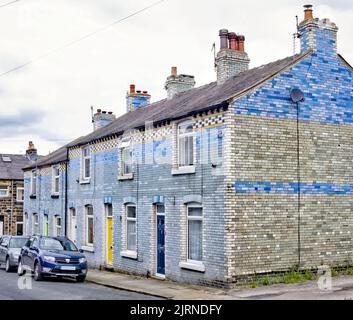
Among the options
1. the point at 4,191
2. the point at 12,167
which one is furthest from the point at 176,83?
the point at 12,167

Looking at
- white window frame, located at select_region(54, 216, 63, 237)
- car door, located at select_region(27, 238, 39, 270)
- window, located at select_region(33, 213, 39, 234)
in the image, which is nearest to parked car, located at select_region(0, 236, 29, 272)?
car door, located at select_region(27, 238, 39, 270)

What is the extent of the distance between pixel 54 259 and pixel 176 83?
1039cm

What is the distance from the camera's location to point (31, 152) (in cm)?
4169

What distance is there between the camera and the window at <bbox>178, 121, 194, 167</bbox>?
18812 mm

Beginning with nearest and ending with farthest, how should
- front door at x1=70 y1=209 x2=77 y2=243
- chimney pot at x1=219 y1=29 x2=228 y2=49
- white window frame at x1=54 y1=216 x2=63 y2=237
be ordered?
chimney pot at x1=219 y1=29 x2=228 y2=49 < front door at x1=70 y1=209 x2=77 y2=243 < white window frame at x1=54 y1=216 x2=63 y2=237

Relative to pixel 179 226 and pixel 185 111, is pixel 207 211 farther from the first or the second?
pixel 185 111

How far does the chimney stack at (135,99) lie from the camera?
99.0ft

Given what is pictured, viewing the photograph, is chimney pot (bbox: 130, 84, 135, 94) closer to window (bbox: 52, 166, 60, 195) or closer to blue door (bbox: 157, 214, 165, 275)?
window (bbox: 52, 166, 60, 195)

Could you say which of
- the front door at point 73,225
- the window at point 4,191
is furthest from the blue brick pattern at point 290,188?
the window at point 4,191

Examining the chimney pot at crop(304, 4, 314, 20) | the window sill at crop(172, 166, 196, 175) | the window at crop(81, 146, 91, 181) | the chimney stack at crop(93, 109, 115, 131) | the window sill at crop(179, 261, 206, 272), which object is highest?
the chimney pot at crop(304, 4, 314, 20)

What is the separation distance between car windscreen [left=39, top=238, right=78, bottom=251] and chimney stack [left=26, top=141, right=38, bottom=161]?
18568 mm

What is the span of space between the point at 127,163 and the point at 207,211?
6327mm
